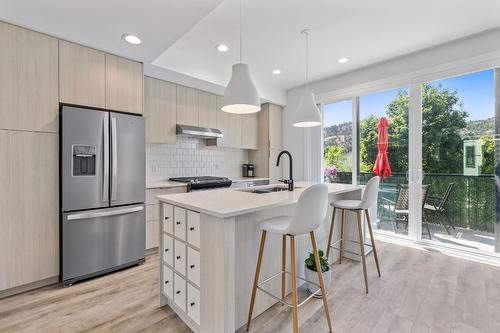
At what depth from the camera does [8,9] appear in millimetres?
2055

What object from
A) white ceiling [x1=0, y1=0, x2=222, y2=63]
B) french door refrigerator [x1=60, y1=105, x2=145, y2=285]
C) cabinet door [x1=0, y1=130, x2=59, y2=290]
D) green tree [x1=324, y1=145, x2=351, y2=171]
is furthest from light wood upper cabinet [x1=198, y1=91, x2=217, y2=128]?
green tree [x1=324, y1=145, x2=351, y2=171]

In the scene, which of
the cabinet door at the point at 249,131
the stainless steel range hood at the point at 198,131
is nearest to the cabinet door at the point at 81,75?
the stainless steel range hood at the point at 198,131

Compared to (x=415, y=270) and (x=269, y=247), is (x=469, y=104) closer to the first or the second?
(x=415, y=270)

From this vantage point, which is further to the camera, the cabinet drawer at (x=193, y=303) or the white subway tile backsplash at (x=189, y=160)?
the white subway tile backsplash at (x=189, y=160)

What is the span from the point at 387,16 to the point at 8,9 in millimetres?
3575

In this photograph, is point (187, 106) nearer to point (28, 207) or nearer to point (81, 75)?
point (81, 75)

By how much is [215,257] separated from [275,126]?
397cm

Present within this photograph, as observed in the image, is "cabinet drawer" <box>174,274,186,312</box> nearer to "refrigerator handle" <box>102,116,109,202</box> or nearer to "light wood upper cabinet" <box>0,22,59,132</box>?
"refrigerator handle" <box>102,116,109,202</box>

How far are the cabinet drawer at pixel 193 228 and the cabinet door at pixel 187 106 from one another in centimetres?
247

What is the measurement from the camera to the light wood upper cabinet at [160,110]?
345 cm

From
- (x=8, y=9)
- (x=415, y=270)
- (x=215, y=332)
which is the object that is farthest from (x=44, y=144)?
(x=415, y=270)

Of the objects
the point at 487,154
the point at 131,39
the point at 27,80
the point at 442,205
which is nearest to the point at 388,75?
the point at 487,154

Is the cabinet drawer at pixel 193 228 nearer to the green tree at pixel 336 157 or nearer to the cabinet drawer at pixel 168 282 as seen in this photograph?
the cabinet drawer at pixel 168 282

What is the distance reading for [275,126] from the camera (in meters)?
5.10
